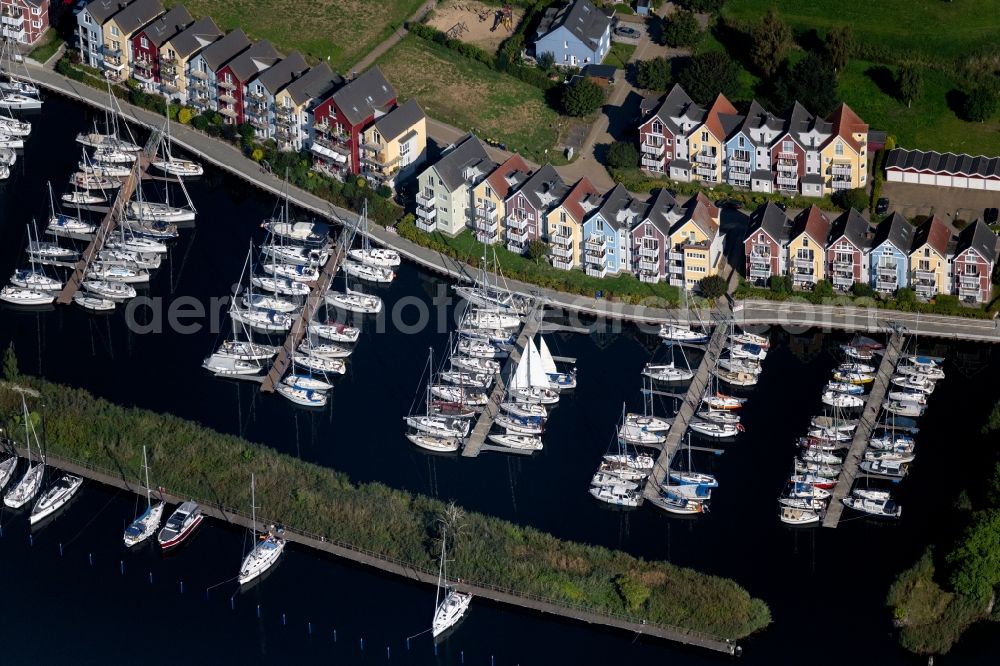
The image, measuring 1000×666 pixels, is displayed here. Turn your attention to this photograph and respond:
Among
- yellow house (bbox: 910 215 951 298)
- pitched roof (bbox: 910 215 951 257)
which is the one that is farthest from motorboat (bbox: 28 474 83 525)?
pitched roof (bbox: 910 215 951 257)

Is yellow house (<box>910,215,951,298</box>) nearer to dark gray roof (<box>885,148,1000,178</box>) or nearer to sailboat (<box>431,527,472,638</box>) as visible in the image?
dark gray roof (<box>885,148,1000,178</box>)

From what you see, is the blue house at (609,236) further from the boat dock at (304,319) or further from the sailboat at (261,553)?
the sailboat at (261,553)

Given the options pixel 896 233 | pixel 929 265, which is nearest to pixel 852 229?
pixel 896 233

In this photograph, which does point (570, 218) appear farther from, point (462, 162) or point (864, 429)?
point (864, 429)

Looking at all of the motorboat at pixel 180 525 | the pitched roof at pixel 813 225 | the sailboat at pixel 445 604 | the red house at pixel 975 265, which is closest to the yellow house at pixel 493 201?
the pitched roof at pixel 813 225

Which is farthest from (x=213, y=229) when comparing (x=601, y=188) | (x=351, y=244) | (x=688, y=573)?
(x=688, y=573)

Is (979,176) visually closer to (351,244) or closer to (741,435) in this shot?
(741,435)
